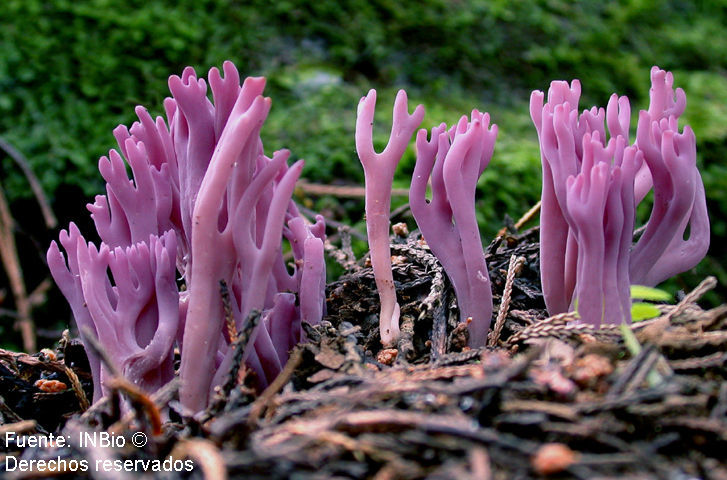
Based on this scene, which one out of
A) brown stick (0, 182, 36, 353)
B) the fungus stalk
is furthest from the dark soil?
brown stick (0, 182, 36, 353)

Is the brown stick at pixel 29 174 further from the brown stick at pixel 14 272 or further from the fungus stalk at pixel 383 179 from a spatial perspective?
the fungus stalk at pixel 383 179

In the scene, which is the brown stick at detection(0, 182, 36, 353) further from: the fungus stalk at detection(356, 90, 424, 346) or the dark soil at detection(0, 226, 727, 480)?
the fungus stalk at detection(356, 90, 424, 346)

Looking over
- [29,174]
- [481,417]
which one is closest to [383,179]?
[481,417]

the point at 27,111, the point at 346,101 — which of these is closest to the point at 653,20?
the point at 346,101

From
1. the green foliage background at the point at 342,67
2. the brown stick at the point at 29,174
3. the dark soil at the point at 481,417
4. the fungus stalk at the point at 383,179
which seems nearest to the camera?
the dark soil at the point at 481,417

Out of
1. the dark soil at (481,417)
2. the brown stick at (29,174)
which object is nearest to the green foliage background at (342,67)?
the brown stick at (29,174)

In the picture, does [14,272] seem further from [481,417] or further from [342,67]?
[481,417]
